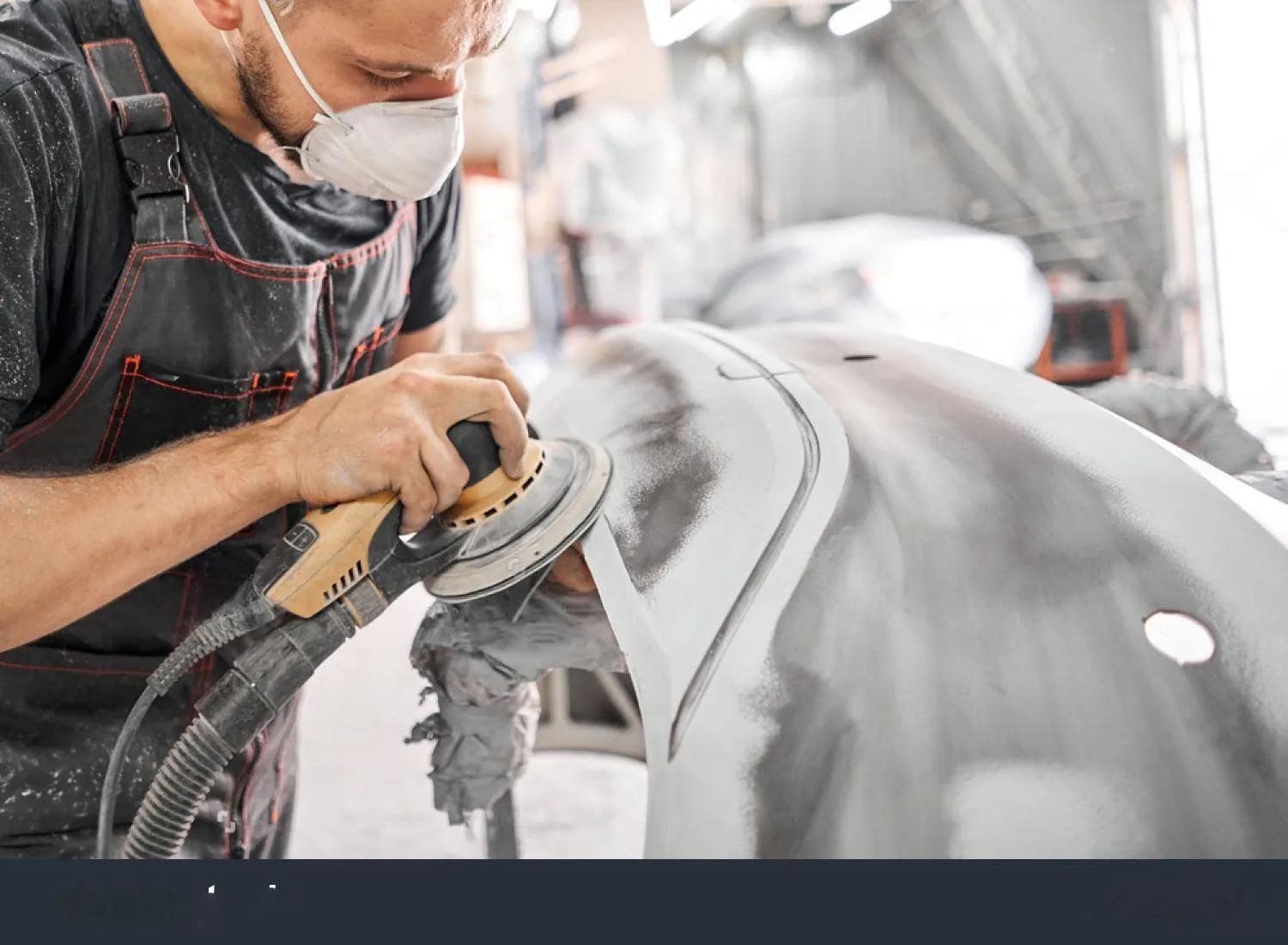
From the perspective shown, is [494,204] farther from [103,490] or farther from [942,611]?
[942,611]

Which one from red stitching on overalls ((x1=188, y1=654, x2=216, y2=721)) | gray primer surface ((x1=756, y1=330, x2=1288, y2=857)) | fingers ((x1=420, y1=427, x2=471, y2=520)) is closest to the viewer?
gray primer surface ((x1=756, y1=330, x2=1288, y2=857))

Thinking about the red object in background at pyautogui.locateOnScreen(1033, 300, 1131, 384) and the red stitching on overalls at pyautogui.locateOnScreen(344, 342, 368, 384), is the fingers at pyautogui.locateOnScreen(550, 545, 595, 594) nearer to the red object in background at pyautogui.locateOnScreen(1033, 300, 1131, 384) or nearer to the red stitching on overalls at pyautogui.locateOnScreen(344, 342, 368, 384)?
the red stitching on overalls at pyautogui.locateOnScreen(344, 342, 368, 384)

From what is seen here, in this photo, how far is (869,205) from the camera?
0.98 meters

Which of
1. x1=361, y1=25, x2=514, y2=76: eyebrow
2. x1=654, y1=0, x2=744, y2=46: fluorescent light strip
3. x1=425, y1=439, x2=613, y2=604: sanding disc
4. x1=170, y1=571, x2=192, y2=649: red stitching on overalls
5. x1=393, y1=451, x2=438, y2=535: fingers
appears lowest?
x1=170, y1=571, x2=192, y2=649: red stitching on overalls

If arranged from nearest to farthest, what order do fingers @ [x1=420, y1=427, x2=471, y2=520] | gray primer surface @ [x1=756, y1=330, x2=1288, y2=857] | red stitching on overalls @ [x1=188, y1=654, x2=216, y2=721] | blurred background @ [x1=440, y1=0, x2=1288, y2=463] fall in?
gray primer surface @ [x1=756, y1=330, x2=1288, y2=857], fingers @ [x1=420, y1=427, x2=471, y2=520], blurred background @ [x1=440, y1=0, x2=1288, y2=463], red stitching on overalls @ [x1=188, y1=654, x2=216, y2=721]

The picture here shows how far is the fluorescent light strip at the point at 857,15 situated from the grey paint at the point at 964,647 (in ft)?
1.33

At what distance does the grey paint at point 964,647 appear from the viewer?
64cm

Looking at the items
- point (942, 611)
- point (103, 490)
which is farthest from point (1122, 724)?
point (103, 490)

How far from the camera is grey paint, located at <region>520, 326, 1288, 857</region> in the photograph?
0.64 m

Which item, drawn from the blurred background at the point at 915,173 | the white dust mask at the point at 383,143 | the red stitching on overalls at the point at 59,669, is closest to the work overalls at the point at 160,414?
the red stitching on overalls at the point at 59,669

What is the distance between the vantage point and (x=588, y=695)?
A: 4.25 ft

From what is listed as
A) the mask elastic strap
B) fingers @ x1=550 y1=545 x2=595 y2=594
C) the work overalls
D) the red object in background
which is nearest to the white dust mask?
the mask elastic strap

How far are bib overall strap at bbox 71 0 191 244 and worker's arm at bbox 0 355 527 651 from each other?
0.19 metres

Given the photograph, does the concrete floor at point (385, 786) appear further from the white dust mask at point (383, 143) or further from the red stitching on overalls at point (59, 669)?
the white dust mask at point (383, 143)
